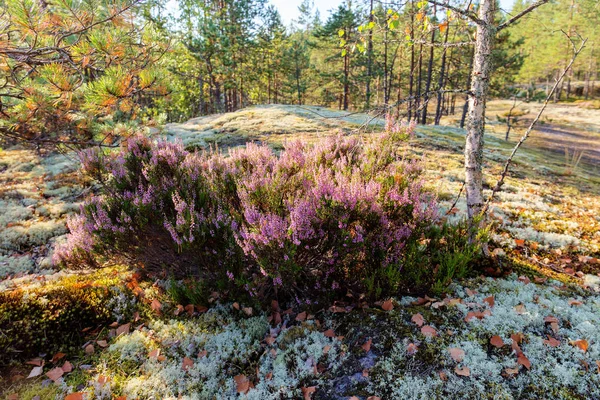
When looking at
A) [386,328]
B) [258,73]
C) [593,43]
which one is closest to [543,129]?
[593,43]

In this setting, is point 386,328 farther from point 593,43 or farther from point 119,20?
point 593,43

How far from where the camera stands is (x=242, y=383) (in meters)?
3.05

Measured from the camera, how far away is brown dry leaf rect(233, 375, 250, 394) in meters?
2.98

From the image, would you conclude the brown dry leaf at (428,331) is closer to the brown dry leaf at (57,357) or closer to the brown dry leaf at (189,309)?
the brown dry leaf at (189,309)

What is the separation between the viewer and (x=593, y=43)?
4950 cm

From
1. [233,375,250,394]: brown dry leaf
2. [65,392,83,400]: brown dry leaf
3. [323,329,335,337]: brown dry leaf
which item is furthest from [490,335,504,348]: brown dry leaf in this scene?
[65,392,83,400]: brown dry leaf

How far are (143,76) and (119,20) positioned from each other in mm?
745

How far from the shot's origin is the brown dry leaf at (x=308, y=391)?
2851 mm

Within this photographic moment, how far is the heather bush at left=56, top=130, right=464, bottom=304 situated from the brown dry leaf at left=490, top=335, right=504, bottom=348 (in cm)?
89

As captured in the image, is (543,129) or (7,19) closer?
(7,19)

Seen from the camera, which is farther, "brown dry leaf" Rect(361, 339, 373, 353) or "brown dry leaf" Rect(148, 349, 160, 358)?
"brown dry leaf" Rect(148, 349, 160, 358)

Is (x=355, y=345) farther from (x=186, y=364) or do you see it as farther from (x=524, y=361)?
(x=186, y=364)

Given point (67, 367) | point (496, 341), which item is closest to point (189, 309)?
point (67, 367)

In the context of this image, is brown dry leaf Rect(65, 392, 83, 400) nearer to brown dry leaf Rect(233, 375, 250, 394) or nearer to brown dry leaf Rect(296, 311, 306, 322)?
brown dry leaf Rect(233, 375, 250, 394)
